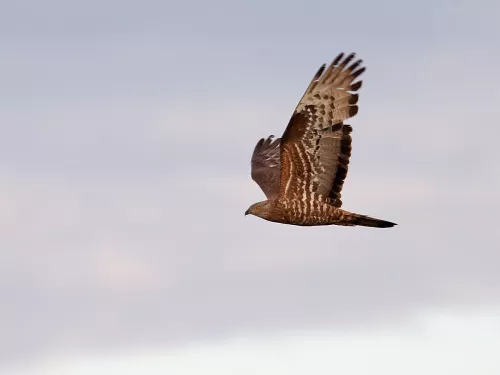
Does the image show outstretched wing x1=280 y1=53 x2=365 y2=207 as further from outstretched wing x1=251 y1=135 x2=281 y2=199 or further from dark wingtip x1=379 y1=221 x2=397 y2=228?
outstretched wing x1=251 y1=135 x2=281 y2=199

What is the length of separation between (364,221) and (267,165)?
578 cm

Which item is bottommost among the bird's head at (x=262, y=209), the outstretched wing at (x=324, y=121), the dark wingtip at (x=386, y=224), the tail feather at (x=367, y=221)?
the dark wingtip at (x=386, y=224)

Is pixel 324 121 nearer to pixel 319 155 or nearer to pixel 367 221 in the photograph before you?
pixel 319 155

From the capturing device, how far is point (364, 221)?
2355 cm

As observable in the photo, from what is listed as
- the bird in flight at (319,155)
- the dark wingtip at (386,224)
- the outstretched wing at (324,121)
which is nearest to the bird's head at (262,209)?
the bird in flight at (319,155)

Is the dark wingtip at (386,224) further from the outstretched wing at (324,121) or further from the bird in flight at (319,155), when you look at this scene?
the outstretched wing at (324,121)

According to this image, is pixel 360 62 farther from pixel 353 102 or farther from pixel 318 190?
pixel 318 190

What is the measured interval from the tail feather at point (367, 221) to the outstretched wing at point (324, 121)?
3.73ft

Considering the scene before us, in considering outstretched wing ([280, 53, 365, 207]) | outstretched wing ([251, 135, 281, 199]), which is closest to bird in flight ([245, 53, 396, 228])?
outstretched wing ([280, 53, 365, 207])

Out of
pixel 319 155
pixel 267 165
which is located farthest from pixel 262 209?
pixel 267 165

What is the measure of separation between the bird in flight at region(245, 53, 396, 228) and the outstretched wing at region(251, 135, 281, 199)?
1.83m

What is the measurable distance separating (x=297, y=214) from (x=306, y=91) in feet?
8.74

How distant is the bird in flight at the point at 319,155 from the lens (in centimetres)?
2294

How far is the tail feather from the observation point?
2334 centimetres
